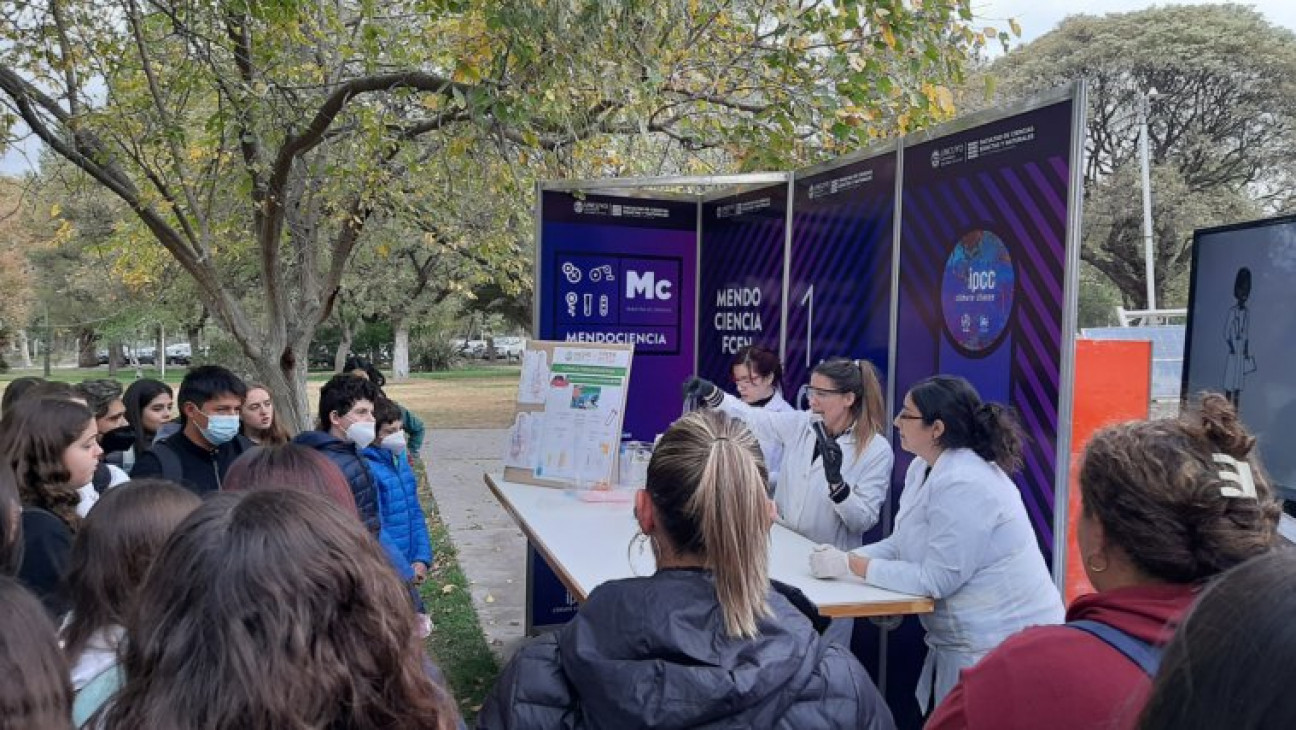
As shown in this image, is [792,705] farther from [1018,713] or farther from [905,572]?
[905,572]

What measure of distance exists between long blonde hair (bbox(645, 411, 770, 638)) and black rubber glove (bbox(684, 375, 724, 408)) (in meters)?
2.46

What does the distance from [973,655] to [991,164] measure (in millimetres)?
1849

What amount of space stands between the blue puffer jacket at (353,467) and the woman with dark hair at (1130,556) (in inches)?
104

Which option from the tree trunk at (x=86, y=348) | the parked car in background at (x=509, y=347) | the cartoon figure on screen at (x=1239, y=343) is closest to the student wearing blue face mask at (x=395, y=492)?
the cartoon figure on screen at (x=1239, y=343)

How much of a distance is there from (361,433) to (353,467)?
19 centimetres

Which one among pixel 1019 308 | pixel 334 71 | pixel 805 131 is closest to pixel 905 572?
pixel 1019 308

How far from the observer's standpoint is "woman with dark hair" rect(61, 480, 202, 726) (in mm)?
1688

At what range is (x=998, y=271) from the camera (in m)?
3.42

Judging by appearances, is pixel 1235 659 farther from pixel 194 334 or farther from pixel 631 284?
pixel 194 334

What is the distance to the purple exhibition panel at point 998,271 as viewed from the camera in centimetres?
313

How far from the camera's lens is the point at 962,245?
143 inches

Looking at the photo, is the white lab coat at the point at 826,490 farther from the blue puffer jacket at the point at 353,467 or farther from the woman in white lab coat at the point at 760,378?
the blue puffer jacket at the point at 353,467

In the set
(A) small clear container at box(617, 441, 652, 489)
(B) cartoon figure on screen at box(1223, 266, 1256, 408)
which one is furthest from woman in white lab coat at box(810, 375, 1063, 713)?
(A) small clear container at box(617, 441, 652, 489)

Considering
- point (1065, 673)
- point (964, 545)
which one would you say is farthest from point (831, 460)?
point (1065, 673)
